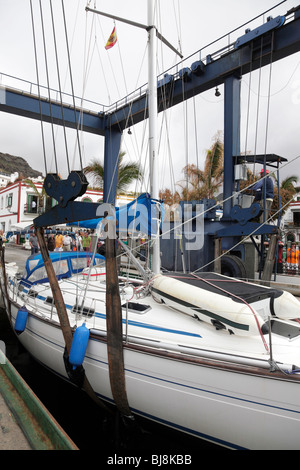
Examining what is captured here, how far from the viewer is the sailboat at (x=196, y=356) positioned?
7.86 ft

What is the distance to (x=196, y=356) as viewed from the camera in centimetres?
271

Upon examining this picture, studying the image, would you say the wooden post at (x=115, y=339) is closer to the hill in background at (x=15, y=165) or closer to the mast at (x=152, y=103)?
the mast at (x=152, y=103)

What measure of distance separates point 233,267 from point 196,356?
5352 millimetres

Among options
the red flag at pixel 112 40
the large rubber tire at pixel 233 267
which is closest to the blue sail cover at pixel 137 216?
the large rubber tire at pixel 233 267

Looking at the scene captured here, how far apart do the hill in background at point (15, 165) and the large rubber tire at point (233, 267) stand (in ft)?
423

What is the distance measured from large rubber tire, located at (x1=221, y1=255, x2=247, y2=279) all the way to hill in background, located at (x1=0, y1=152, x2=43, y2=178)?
12897cm

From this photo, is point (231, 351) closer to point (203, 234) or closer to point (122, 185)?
point (203, 234)

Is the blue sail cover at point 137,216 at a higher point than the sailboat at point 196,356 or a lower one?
higher

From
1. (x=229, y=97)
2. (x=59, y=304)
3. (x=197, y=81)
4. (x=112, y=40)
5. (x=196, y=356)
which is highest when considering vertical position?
(x=197, y=81)

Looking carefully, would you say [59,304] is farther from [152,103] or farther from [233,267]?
[233,267]

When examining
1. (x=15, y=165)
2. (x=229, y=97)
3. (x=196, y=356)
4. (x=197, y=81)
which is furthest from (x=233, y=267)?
(x=15, y=165)

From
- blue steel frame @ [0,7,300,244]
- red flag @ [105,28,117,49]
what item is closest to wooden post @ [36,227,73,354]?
blue steel frame @ [0,7,300,244]

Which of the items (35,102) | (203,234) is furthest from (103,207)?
(35,102)

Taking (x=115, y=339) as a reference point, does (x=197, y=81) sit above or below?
above
